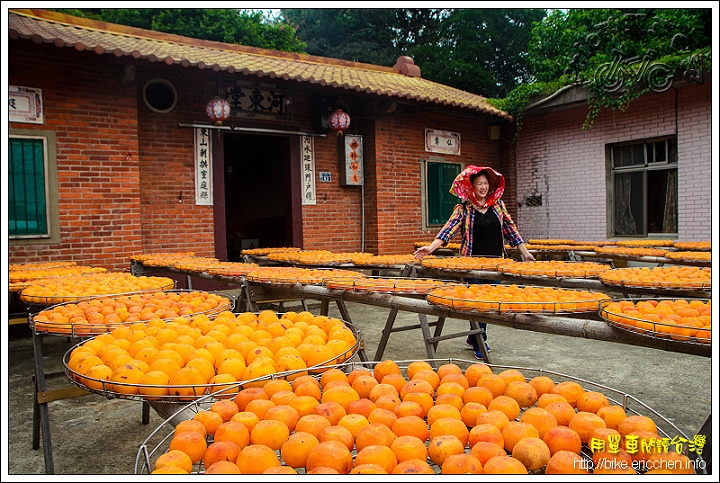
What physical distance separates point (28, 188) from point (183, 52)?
10.3 ft

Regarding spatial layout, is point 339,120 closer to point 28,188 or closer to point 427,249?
point 427,249

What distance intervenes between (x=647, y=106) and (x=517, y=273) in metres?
7.37

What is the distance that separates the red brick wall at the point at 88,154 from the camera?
6.46 meters

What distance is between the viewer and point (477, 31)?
22578 millimetres

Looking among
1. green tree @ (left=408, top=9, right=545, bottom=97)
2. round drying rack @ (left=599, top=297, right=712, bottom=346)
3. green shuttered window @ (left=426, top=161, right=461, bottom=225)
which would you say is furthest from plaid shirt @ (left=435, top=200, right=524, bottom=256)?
green tree @ (left=408, top=9, right=545, bottom=97)

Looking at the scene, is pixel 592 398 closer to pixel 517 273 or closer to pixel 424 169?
pixel 517 273

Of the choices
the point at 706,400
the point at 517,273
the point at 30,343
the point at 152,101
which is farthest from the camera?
the point at 152,101

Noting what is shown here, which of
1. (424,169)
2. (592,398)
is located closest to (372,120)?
(424,169)

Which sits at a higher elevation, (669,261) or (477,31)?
(477,31)

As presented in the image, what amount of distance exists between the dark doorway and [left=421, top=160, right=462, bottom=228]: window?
371 cm

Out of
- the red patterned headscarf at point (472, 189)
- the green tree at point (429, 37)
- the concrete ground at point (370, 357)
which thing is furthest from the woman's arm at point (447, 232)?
the green tree at point (429, 37)

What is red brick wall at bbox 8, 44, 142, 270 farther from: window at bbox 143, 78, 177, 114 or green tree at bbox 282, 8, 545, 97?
green tree at bbox 282, 8, 545, 97

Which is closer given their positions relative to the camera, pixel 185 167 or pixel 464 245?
pixel 464 245

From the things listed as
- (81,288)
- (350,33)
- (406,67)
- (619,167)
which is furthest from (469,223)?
(350,33)
